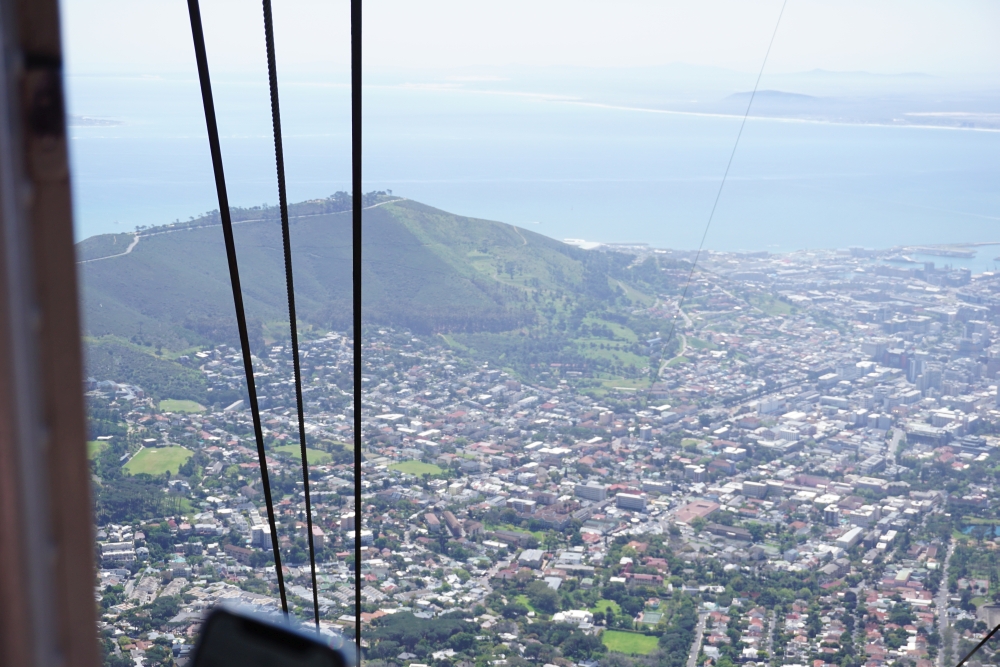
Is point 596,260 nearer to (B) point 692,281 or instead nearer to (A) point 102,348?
(B) point 692,281

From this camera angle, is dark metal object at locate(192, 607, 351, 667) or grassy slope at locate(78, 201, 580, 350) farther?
grassy slope at locate(78, 201, 580, 350)

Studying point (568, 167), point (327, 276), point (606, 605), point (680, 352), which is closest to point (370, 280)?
point (327, 276)

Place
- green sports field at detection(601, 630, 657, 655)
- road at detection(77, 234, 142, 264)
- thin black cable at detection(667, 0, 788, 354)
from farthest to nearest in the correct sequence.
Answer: thin black cable at detection(667, 0, 788, 354) → road at detection(77, 234, 142, 264) → green sports field at detection(601, 630, 657, 655)

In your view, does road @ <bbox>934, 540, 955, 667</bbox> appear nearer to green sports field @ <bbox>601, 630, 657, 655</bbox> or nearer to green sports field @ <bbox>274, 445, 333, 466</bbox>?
green sports field @ <bbox>601, 630, 657, 655</bbox>

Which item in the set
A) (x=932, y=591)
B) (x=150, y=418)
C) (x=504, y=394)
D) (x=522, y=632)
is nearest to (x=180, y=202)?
(x=150, y=418)

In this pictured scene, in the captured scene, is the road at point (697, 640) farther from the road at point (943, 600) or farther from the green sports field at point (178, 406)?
the green sports field at point (178, 406)

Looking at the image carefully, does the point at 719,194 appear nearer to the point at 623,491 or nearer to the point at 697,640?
the point at 623,491

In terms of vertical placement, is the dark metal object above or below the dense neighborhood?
above

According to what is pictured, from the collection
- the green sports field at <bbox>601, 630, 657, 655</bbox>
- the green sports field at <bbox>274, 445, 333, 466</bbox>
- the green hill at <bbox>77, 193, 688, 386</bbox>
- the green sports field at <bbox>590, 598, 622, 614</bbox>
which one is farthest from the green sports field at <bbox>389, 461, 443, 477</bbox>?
the green sports field at <bbox>601, 630, 657, 655</bbox>
